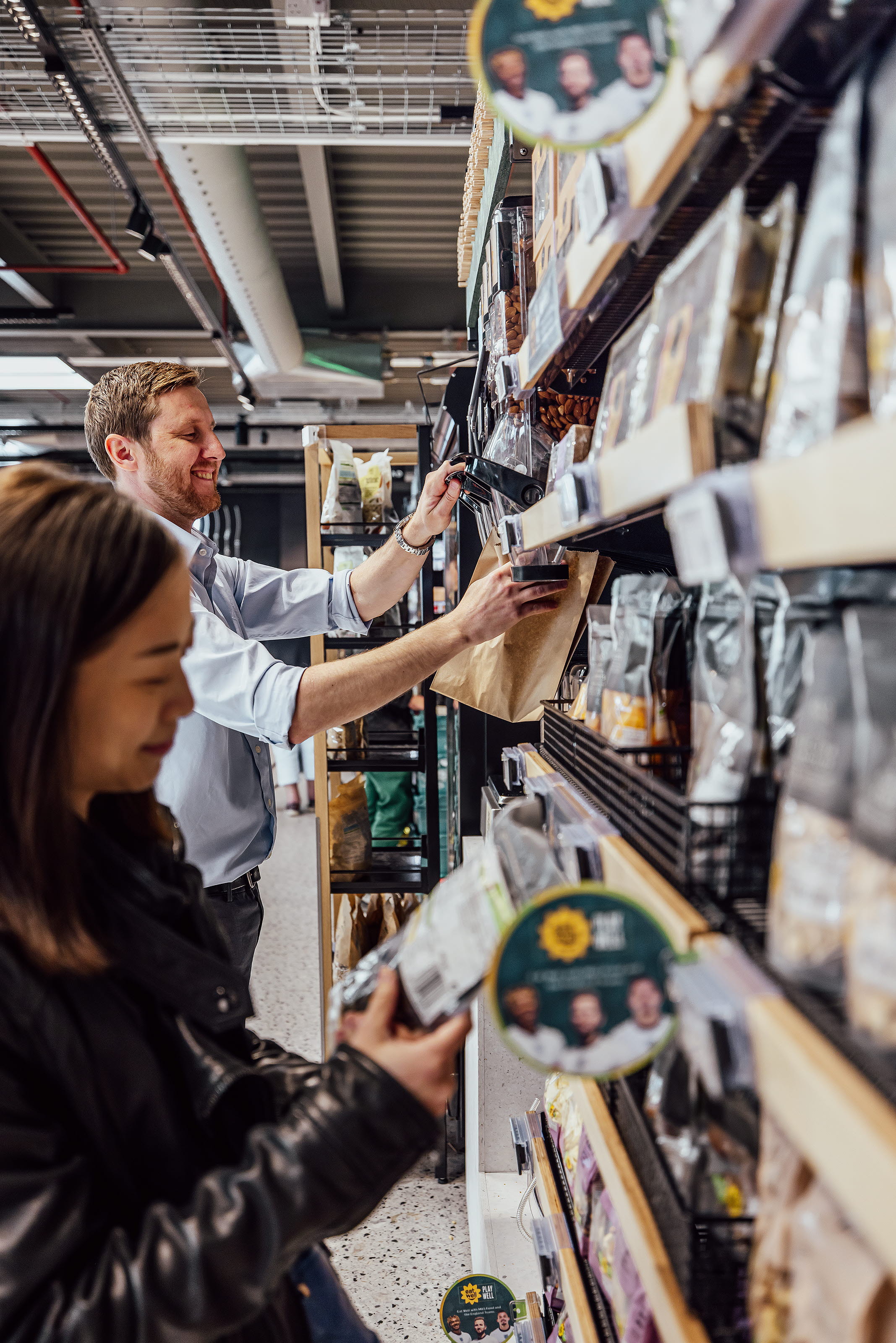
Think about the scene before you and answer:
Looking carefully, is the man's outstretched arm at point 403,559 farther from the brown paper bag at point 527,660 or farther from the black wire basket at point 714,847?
the black wire basket at point 714,847

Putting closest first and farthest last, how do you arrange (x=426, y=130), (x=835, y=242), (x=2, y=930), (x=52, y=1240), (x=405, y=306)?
1. (x=835, y=242)
2. (x=52, y=1240)
3. (x=2, y=930)
4. (x=426, y=130)
5. (x=405, y=306)

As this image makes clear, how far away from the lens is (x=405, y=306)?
6.86m

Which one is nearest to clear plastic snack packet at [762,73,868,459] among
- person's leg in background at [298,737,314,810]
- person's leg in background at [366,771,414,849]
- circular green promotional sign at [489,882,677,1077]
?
circular green promotional sign at [489,882,677,1077]

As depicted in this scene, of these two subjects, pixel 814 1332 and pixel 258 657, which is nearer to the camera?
pixel 814 1332

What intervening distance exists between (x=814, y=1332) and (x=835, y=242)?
0.69 meters

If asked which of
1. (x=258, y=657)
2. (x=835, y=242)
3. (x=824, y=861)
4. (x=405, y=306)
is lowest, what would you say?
(x=824, y=861)

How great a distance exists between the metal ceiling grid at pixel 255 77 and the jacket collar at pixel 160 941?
2.71 meters

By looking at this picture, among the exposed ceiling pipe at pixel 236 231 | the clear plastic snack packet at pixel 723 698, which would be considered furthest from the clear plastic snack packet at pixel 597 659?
the exposed ceiling pipe at pixel 236 231

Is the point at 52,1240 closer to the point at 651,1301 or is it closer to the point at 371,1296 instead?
the point at 651,1301

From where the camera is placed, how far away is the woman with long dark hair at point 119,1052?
82 cm

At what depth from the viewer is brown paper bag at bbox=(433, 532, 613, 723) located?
1.64m

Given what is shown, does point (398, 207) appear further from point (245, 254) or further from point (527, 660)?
point (527, 660)

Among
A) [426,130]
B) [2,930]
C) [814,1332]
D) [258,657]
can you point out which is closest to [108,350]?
[426,130]

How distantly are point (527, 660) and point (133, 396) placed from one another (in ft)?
4.32
